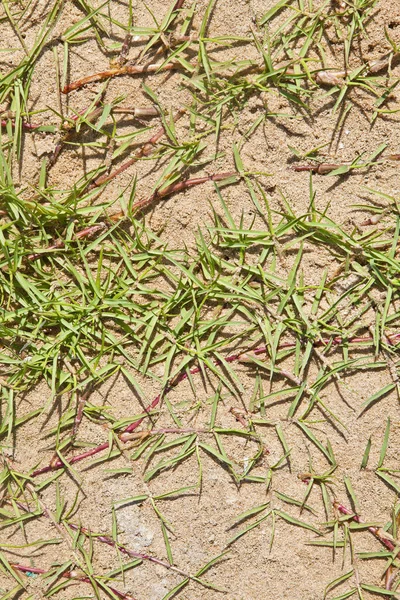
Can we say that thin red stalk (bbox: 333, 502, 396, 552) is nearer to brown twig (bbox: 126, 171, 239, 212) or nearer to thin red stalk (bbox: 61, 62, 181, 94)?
brown twig (bbox: 126, 171, 239, 212)

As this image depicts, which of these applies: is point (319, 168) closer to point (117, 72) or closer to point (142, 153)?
point (142, 153)

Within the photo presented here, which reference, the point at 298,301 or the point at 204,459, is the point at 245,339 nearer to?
the point at 298,301

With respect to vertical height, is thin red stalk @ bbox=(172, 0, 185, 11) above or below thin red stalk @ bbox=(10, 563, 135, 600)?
above

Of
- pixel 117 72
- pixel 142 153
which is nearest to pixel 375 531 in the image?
pixel 142 153

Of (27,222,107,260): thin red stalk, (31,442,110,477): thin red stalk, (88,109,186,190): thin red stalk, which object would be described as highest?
(88,109,186,190): thin red stalk

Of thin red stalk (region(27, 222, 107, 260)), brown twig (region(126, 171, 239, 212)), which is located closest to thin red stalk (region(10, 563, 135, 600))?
thin red stalk (region(27, 222, 107, 260))

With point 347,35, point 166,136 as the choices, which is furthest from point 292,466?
point 347,35

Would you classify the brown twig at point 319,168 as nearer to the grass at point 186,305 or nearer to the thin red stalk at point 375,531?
the grass at point 186,305
